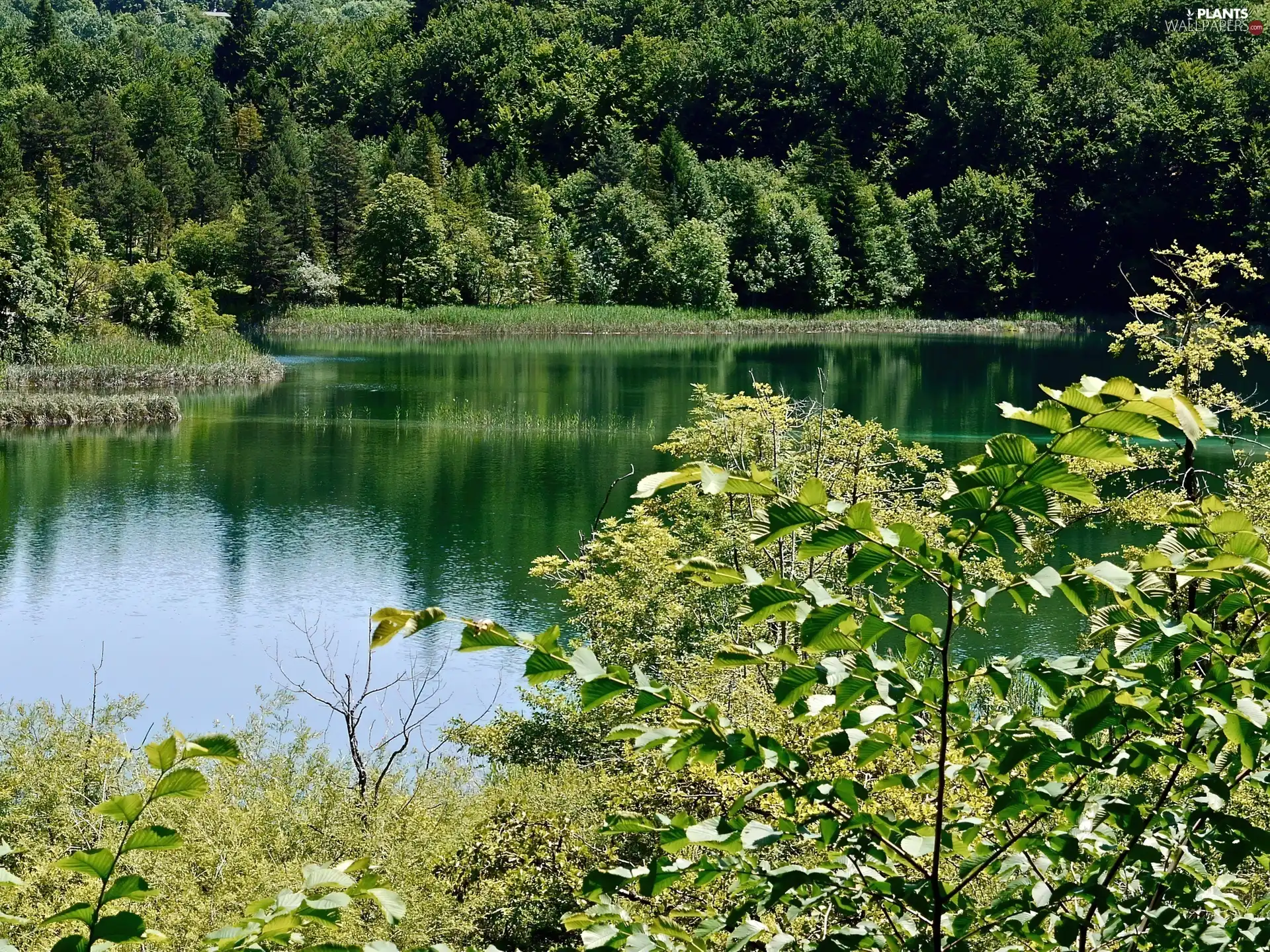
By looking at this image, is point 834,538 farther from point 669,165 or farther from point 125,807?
point 669,165

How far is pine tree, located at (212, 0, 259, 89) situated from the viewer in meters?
98.8

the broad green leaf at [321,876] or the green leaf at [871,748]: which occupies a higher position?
the green leaf at [871,748]

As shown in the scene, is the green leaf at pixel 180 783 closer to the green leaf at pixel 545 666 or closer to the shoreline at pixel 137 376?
the green leaf at pixel 545 666

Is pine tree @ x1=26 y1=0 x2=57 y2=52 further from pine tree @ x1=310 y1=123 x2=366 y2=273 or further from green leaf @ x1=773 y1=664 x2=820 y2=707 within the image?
green leaf @ x1=773 y1=664 x2=820 y2=707

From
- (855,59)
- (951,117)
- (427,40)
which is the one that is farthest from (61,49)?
(951,117)

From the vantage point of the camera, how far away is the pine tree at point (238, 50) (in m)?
98.8

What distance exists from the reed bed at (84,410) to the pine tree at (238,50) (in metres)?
77.3

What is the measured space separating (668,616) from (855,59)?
7549cm

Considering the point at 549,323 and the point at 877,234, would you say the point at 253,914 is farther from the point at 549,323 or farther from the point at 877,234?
the point at 877,234

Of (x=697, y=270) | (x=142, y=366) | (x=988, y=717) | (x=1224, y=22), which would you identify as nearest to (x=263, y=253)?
(x=697, y=270)

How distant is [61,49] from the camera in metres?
85.9

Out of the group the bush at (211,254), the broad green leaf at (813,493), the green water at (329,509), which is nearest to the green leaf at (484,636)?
the broad green leaf at (813,493)

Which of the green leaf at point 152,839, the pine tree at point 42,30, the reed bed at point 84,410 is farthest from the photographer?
the pine tree at point 42,30

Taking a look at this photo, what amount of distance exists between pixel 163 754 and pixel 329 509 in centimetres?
1888
